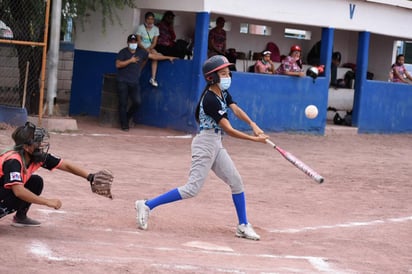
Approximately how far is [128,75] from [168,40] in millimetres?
1589

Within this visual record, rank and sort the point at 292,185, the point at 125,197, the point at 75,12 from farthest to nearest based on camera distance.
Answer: the point at 75,12
the point at 292,185
the point at 125,197

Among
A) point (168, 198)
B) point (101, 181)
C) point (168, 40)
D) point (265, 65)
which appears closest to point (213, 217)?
point (168, 198)

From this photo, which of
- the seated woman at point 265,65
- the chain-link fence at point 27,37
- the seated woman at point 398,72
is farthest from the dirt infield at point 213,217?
the seated woman at point 398,72

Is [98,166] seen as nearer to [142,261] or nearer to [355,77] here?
[142,261]

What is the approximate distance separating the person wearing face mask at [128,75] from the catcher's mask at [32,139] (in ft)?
32.6

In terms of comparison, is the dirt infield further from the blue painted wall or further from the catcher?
the blue painted wall

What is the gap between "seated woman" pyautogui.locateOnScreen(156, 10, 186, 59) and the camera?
1852cm

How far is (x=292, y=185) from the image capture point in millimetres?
12719

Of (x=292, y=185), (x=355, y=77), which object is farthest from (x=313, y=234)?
(x=355, y=77)

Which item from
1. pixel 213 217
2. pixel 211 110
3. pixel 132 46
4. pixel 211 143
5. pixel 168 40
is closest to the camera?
pixel 211 110

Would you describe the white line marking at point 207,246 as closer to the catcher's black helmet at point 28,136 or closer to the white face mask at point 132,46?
Result: the catcher's black helmet at point 28,136

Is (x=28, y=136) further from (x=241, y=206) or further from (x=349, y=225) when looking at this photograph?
(x=349, y=225)

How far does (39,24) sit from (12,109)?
197 centimetres

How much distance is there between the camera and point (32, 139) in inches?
292
